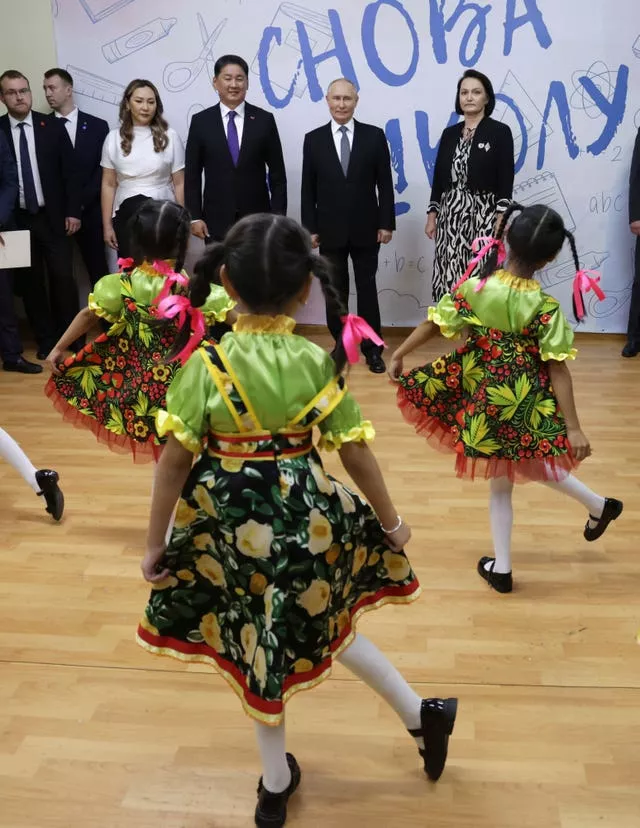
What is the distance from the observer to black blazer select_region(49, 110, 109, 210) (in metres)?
5.08

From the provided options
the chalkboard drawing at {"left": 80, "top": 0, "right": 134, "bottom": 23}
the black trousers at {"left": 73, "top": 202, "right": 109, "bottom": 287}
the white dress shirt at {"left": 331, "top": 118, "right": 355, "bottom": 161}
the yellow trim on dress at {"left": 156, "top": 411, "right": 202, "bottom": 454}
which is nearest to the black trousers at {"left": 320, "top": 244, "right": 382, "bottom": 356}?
the white dress shirt at {"left": 331, "top": 118, "right": 355, "bottom": 161}

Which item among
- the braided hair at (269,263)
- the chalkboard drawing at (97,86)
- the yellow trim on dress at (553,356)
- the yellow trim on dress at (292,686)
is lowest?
the yellow trim on dress at (292,686)

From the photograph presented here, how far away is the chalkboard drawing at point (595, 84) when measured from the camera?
16.4 feet

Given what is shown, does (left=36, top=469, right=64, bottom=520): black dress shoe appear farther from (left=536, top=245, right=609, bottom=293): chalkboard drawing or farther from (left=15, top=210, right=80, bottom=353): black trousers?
(left=536, top=245, right=609, bottom=293): chalkboard drawing

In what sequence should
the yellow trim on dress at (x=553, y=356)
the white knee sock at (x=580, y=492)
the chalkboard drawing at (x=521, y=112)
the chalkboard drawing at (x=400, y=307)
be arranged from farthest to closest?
the chalkboard drawing at (x=400, y=307) → the chalkboard drawing at (x=521, y=112) → the white knee sock at (x=580, y=492) → the yellow trim on dress at (x=553, y=356)

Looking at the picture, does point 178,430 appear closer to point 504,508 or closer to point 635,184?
point 504,508

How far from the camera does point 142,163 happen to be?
4.91 metres

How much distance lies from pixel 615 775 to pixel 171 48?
4923 mm

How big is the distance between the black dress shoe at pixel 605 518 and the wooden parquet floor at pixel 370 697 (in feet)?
0.25

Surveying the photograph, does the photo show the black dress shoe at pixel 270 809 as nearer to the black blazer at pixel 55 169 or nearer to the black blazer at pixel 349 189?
the black blazer at pixel 349 189

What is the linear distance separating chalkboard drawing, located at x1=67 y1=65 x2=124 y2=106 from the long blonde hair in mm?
601

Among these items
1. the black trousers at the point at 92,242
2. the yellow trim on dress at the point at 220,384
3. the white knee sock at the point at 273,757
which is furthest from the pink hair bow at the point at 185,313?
the black trousers at the point at 92,242

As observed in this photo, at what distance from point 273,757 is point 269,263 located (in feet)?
2.97

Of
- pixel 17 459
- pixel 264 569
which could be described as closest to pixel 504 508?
pixel 264 569
